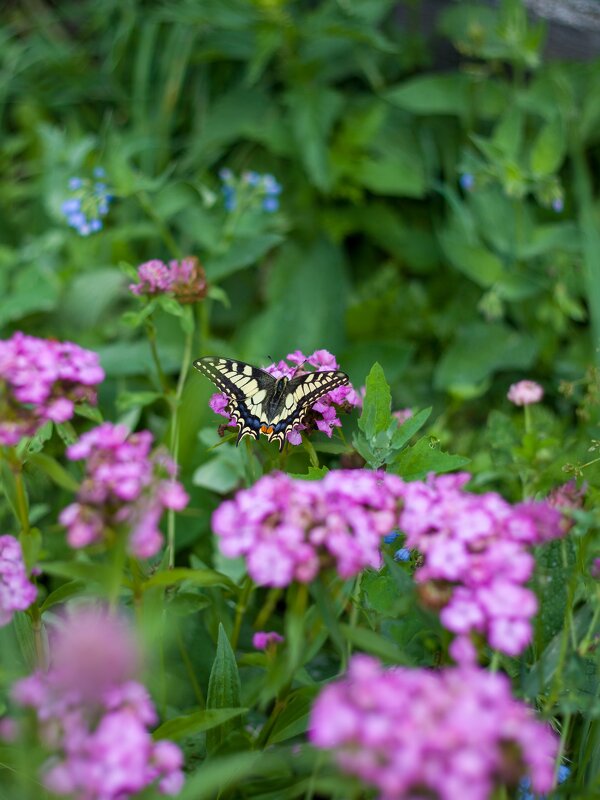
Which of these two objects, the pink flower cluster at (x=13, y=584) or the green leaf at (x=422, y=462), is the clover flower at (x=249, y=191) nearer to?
the green leaf at (x=422, y=462)

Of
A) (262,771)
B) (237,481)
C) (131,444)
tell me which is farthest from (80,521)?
(237,481)

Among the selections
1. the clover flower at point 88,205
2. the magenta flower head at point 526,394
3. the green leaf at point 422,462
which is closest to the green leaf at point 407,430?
the green leaf at point 422,462

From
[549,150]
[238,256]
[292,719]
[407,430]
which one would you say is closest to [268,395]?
[407,430]

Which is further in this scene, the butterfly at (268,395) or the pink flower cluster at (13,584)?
the butterfly at (268,395)

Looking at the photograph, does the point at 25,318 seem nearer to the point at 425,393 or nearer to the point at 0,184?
the point at 0,184

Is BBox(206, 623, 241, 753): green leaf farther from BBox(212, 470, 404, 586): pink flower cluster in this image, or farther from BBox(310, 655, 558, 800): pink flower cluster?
BBox(310, 655, 558, 800): pink flower cluster
